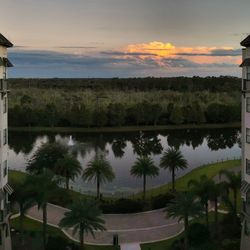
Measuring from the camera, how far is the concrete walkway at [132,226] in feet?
115

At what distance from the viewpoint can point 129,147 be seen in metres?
85.6

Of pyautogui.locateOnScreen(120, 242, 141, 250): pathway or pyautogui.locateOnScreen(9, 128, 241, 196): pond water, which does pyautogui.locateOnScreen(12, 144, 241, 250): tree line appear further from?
pyautogui.locateOnScreen(9, 128, 241, 196): pond water

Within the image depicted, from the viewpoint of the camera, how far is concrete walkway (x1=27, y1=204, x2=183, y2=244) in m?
35.0

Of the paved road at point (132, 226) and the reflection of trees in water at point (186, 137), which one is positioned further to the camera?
the reflection of trees in water at point (186, 137)

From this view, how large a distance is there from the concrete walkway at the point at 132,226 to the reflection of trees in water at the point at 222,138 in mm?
48591

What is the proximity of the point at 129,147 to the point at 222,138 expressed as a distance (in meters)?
24.7

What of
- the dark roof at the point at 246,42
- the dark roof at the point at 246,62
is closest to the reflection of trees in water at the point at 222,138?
the dark roof at the point at 246,62

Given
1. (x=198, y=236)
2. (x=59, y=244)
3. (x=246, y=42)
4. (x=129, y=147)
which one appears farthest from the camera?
(x=129, y=147)

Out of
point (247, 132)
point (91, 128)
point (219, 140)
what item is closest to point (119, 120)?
point (91, 128)

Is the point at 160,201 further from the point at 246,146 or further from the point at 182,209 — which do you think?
the point at 246,146

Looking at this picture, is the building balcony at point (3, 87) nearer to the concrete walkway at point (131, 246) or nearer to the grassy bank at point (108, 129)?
the concrete walkway at point (131, 246)

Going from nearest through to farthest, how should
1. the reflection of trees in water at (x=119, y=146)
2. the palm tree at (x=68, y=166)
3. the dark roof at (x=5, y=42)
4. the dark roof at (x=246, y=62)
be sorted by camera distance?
the dark roof at (x=246, y=62) → the dark roof at (x=5, y=42) → the palm tree at (x=68, y=166) → the reflection of trees in water at (x=119, y=146)

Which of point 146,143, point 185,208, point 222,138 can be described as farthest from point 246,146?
point 222,138

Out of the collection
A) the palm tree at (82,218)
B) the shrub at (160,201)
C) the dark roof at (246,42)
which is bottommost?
the shrub at (160,201)
